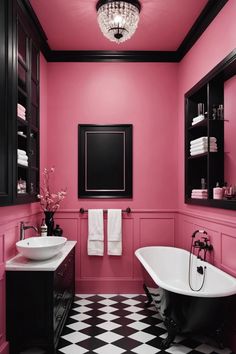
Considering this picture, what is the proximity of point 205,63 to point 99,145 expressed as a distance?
165 centimetres

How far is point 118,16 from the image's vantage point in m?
2.98

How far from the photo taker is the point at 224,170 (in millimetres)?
3072

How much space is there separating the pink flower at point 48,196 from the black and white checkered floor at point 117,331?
1215 mm

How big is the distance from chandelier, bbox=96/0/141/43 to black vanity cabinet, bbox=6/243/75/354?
91.3 inches

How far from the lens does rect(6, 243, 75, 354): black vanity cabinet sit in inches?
96.7

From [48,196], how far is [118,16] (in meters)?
2.19

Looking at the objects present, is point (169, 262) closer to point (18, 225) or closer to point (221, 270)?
point (221, 270)

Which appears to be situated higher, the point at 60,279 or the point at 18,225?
the point at 18,225

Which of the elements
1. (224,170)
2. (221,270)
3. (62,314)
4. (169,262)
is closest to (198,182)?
(224,170)

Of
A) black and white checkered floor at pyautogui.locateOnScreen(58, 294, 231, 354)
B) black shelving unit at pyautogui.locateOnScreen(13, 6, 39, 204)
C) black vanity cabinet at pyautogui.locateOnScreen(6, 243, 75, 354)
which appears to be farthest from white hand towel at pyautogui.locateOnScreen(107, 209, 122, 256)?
black vanity cabinet at pyautogui.locateOnScreen(6, 243, 75, 354)

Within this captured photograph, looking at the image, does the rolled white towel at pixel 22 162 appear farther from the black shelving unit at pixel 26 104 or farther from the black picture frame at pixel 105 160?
the black picture frame at pixel 105 160

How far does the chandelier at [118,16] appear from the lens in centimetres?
295

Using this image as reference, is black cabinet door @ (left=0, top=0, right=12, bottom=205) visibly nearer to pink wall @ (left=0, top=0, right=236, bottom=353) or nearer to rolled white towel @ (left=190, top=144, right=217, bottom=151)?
pink wall @ (left=0, top=0, right=236, bottom=353)

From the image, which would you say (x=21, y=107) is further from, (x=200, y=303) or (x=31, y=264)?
(x=200, y=303)
